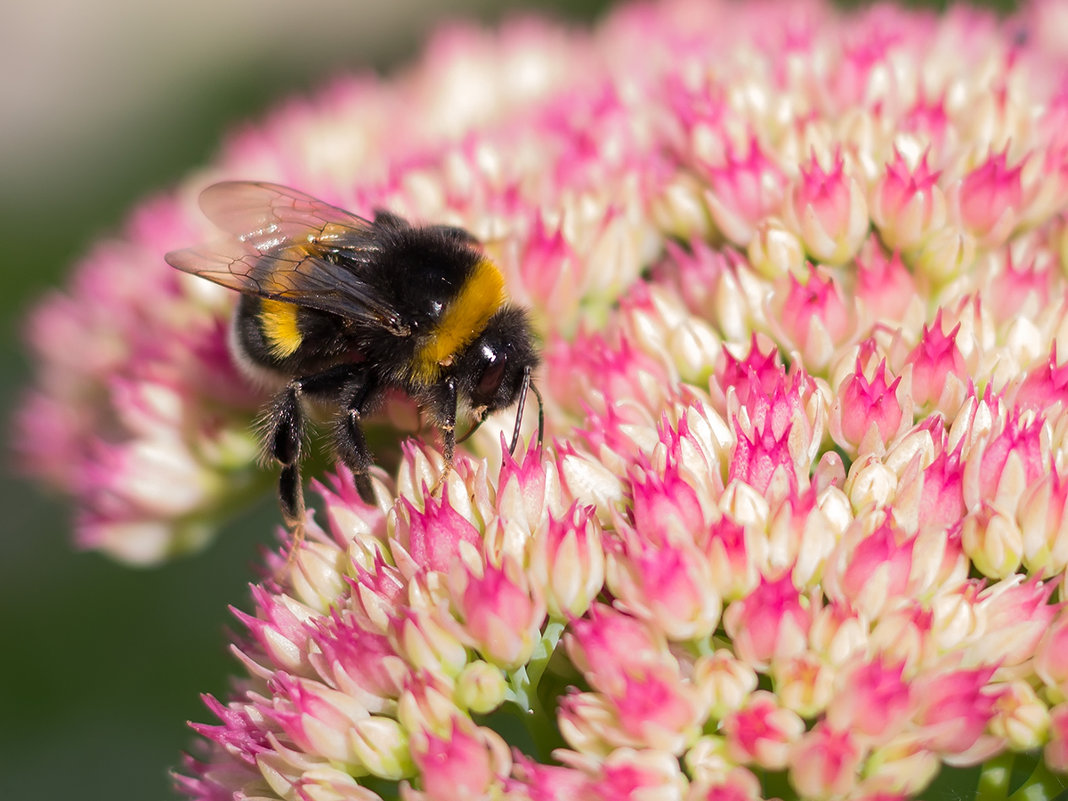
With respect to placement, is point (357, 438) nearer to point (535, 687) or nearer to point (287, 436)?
point (287, 436)

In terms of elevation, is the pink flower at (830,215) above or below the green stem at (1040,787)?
above

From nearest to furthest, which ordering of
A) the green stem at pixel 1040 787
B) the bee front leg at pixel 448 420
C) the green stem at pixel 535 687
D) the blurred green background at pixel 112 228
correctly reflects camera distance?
the green stem at pixel 1040 787, the green stem at pixel 535 687, the bee front leg at pixel 448 420, the blurred green background at pixel 112 228

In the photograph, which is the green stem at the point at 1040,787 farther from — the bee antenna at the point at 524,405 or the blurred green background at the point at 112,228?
the blurred green background at the point at 112,228

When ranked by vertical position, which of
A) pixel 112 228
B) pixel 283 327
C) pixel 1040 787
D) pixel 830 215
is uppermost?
pixel 112 228

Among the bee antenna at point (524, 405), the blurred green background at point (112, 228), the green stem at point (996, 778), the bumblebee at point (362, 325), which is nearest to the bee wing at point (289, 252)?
the bumblebee at point (362, 325)

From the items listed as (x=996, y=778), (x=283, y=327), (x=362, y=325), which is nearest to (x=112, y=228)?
(x=283, y=327)

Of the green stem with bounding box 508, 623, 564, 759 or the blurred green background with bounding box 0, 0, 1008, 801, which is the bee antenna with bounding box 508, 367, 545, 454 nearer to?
the green stem with bounding box 508, 623, 564, 759

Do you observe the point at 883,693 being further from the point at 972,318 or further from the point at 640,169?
the point at 640,169

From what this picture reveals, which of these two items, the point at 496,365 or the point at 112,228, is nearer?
the point at 496,365
